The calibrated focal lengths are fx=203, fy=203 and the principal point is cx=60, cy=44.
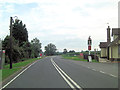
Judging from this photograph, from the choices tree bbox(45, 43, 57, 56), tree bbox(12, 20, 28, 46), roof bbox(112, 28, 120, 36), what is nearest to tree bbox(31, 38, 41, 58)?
tree bbox(12, 20, 28, 46)

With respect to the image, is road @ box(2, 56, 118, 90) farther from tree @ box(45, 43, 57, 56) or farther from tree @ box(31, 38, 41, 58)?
tree @ box(45, 43, 57, 56)

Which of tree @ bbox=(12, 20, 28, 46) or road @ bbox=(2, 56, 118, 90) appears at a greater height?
tree @ bbox=(12, 20, 28, 46)

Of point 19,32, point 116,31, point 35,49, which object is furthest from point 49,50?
point 116,31

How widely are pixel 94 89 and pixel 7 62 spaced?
35445mm

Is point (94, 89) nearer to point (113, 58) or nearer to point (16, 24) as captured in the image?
point (113, 58)

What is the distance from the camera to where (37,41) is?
429ft

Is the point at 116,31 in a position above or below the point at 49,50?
above

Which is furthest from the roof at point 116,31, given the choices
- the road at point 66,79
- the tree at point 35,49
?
the tree at point 35,49

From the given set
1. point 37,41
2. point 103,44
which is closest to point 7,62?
point 103,44

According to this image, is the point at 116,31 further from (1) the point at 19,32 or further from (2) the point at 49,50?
(2) the point at 49,50

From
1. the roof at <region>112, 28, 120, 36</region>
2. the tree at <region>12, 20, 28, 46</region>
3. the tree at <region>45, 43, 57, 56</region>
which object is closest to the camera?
the roof at <region>112, 28, 120, 36</region>

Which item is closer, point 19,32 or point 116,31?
point 116,31

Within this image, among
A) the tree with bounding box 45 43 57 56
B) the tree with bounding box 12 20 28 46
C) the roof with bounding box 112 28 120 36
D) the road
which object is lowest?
the road

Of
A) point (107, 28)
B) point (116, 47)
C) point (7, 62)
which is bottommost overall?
point (7, 62)
